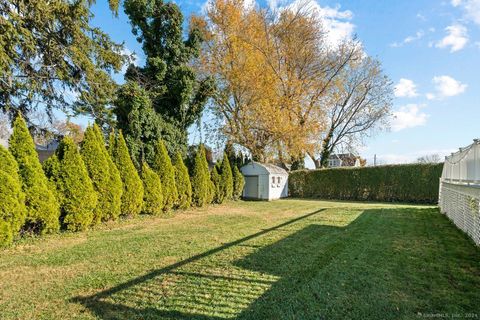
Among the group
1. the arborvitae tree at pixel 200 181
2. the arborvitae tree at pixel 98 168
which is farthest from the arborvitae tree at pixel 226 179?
the arborvitae tree at pixel 98 168

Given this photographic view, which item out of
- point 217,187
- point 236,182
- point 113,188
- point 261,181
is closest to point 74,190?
point 113,188

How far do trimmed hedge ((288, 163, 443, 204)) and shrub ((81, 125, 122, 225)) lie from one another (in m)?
14.2

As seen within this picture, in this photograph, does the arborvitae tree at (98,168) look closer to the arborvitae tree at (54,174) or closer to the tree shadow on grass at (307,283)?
the arborvitae tree at (54,174)

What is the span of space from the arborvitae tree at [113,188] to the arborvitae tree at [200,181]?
4.05 m

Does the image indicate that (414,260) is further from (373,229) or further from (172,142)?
(172,142)

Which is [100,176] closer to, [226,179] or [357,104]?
[226,179]

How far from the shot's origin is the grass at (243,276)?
2.66m

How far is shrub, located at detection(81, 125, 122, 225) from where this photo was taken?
7355 millimetres

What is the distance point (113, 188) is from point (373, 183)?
14.9 meters

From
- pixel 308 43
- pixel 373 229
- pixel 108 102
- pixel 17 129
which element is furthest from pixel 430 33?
pixel 17 129

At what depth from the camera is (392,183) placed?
16.1 metres

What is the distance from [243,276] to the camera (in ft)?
11.5

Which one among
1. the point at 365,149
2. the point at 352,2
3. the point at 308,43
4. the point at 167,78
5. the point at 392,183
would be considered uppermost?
the point at 308,43

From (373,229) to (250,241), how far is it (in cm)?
327
